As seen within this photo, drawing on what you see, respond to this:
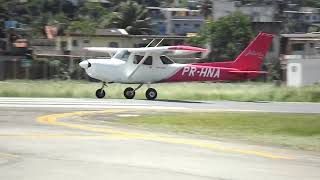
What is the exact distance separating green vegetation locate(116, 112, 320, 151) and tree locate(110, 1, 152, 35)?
69.2 m

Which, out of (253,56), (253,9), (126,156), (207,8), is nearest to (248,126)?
(126,156)

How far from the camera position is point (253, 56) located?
3422cm

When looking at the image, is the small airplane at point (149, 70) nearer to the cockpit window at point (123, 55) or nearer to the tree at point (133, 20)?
the cockpit window at point (123, 55)

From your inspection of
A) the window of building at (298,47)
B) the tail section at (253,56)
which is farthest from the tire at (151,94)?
the window of building at (298,47)

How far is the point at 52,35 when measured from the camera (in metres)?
85.2

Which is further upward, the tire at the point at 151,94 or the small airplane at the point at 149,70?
the small airplane at the point at 149,70

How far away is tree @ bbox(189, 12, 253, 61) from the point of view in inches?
3098

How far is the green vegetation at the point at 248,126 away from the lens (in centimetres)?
1516

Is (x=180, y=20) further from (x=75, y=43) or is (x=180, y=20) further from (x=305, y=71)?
(x=305, y=71)

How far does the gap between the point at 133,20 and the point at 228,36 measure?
17.3 metres

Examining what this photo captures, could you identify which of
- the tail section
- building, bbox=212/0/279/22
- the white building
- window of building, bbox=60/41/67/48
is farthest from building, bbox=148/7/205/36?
the tail section

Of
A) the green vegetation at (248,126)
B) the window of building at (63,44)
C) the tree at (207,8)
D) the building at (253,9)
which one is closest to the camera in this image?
the green vegetation at (248,126)

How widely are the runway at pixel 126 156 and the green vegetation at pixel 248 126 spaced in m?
1.09

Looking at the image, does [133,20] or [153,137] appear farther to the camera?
[133,20]
